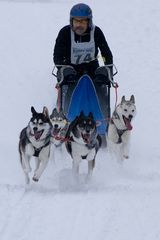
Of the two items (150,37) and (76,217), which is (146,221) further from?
→ (150,37)

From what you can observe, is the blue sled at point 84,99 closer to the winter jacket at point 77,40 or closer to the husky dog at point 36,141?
the winter jacket at point 77,40

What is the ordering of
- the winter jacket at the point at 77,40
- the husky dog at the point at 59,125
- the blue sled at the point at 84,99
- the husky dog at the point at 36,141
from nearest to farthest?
1. the husky dog at the point at 36,141
2. the husky dog at the point at 59,125
3. the blue sled at the point at 84,99
4. the winter jacket at the point at 77,40

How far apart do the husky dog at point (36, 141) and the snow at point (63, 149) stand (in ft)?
0.71

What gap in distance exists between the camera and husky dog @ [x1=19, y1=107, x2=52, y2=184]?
5.34 m

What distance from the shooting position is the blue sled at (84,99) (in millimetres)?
6324

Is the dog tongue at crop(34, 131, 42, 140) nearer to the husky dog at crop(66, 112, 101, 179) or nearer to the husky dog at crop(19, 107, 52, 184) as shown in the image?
the husky dog at crop(19, 107, 52, 184)

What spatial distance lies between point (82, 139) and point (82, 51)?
1.53 metres

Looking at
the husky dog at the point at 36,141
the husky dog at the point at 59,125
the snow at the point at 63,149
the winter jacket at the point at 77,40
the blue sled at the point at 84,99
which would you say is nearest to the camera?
the snow at the point at 63,149

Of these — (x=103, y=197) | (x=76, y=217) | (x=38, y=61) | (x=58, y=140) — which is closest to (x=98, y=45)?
(x=58, y=140)

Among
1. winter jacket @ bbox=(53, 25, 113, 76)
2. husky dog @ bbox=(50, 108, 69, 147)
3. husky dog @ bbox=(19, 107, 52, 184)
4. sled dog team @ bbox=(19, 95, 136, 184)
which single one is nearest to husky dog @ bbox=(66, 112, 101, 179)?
sled dog team @ bbox=(19, 95, 136, 184)

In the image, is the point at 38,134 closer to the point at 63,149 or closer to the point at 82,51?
the point at 63,149

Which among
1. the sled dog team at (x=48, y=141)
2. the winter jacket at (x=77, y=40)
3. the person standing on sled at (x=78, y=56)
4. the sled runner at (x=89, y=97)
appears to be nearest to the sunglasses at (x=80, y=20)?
the person standing on sled at (x=78, y=56)

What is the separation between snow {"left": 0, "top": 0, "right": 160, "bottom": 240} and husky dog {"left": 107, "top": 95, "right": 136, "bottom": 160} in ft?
0.68

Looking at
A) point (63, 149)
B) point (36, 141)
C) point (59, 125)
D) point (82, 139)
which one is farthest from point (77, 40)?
point (36, 141)
